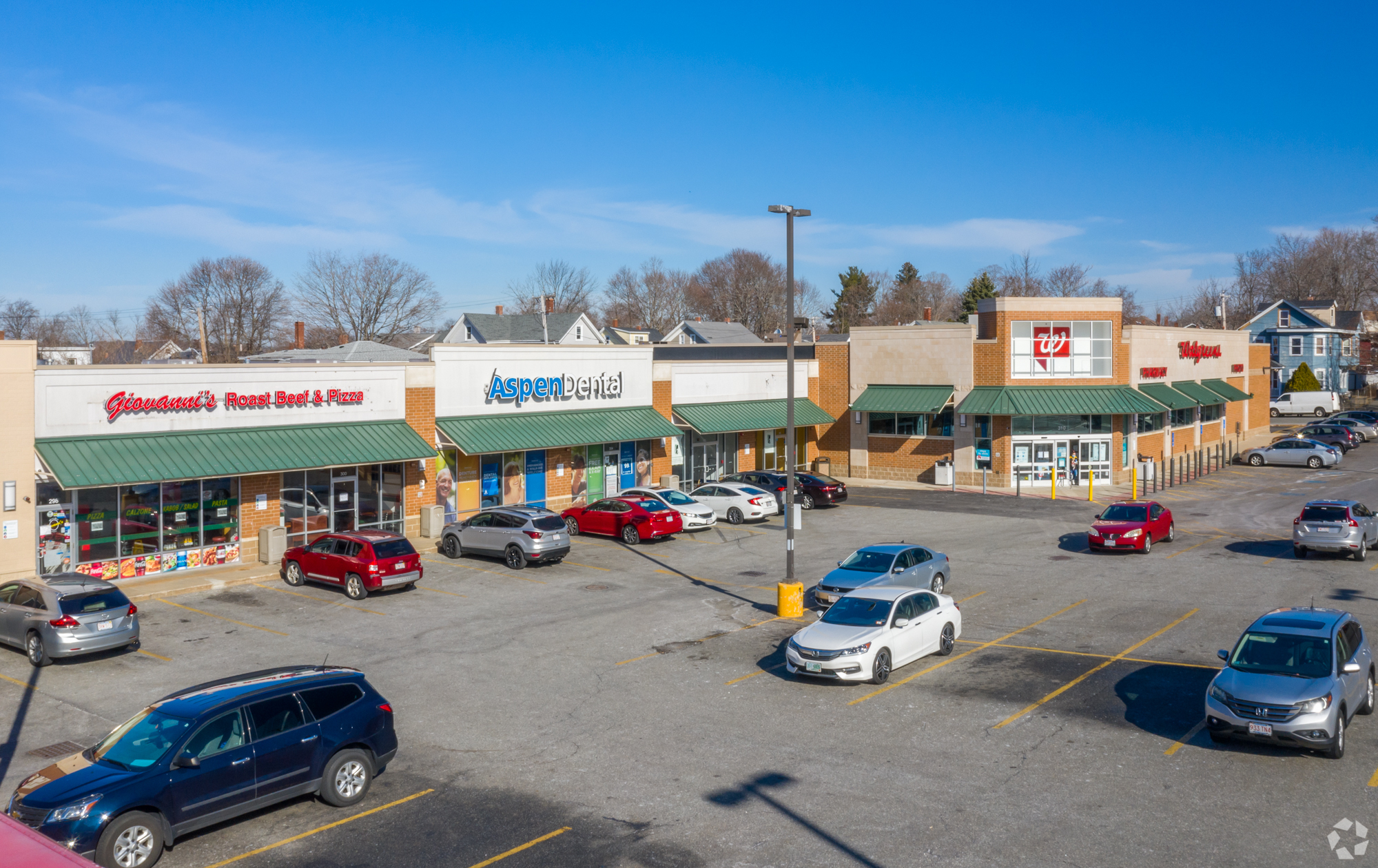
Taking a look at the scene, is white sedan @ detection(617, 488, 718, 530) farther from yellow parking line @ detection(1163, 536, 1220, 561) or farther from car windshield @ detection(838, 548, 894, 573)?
yellow parking line @ detection(1163, 536, 1220, 561)

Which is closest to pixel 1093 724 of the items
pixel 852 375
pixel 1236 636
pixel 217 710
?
→ pixel 1236 636

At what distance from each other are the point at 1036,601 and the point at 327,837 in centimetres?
1715

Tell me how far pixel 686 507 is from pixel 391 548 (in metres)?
11.1

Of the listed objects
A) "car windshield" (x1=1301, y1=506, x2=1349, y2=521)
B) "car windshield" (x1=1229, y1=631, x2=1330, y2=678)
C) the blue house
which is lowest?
"car windshield" (x1=1229, y1=631, x2=1330, y2=678)

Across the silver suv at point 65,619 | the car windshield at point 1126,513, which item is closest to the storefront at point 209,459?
the silver suv at point 65,619

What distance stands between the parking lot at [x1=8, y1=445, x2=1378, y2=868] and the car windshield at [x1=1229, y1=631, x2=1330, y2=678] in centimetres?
109

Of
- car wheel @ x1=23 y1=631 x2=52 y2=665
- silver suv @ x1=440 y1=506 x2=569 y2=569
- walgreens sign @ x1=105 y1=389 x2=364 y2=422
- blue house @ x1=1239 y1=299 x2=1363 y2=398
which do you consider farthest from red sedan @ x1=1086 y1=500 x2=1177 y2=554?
blue house @ x1=1239 y1=299 x2=1363 y2=398

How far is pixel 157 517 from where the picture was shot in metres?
27.1

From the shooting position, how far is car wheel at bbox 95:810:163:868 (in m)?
10.4

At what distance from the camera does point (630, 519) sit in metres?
32.5

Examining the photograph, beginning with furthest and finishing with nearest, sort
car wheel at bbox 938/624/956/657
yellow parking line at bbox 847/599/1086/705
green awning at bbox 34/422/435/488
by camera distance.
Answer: green awning at bbox 34/422/435/488 → car wheel at bbox 938/624/956/657 → yellow parking line at bbox 847/599/1086/705

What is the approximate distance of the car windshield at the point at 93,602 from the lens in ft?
64.2

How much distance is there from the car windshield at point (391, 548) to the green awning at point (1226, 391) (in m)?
45.2

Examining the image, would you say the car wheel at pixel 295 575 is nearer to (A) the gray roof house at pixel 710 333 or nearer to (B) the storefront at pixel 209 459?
(B) the storefront at pixel 209 459
